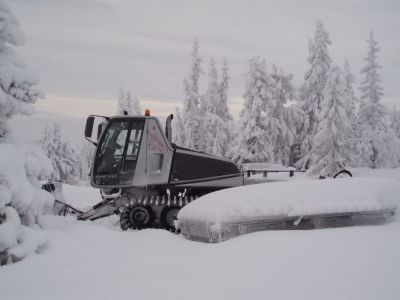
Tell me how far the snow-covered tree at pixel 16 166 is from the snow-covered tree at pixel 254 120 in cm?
2677

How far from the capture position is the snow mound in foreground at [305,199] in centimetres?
575

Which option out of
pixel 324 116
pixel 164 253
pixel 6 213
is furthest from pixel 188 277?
pixel 324 116

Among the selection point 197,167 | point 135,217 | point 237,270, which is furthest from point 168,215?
point 237,270

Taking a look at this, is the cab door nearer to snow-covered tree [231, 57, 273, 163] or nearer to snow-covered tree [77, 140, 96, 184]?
snow-covered tree [231, 57, 273, 163]

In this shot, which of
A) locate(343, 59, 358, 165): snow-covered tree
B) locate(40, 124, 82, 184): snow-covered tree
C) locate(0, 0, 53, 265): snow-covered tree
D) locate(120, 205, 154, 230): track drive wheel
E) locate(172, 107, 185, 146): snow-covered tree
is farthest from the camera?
locate(40, 124, 82, 184): snow-covered tree

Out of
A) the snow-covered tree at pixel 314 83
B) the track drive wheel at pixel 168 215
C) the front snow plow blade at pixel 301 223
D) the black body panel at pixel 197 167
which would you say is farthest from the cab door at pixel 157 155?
the snow-covered tree at pixel 314 83

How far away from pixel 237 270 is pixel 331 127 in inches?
1028

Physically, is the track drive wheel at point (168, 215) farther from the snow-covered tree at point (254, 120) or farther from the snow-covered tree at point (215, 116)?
the snow-covered tree at point (215, 116)

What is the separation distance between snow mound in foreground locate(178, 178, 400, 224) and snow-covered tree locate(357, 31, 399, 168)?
3303 cm

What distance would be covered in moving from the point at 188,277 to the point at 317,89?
33032mm

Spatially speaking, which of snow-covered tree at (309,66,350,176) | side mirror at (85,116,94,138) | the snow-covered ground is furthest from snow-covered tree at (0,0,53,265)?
snow-covered tree at (309,66,350,176)

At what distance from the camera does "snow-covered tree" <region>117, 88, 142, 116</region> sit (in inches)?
1751

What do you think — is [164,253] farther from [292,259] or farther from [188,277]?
[292,259]

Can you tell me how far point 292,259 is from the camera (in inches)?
167
